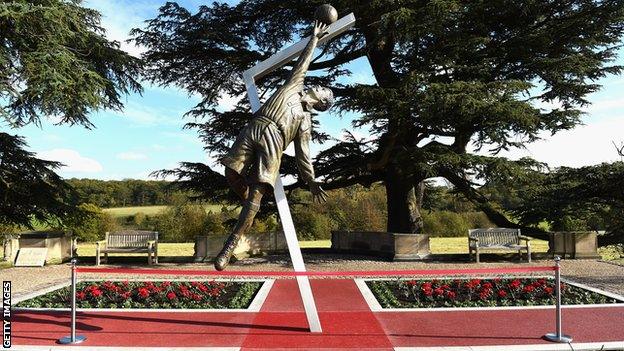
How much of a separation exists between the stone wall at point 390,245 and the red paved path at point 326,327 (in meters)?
7.00

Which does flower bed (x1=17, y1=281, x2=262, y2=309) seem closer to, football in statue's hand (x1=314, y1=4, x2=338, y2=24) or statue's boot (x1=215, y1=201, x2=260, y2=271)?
statue's boot (x1=215, y1=201, x2=260, y2=271)

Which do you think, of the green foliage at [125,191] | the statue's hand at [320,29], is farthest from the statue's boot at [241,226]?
the green foliage at [125,191]

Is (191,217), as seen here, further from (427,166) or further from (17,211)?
(427,166)

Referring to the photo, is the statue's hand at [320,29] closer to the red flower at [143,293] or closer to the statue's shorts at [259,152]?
the statue's shorts at [259,152]

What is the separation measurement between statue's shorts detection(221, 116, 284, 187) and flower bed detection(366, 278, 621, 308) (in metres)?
3.46

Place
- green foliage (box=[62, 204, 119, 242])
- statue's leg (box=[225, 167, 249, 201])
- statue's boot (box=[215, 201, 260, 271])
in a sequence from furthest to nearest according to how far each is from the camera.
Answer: green foliage (box=[62, 204, 119, 242]) → statue's leg (box=[225, 167, 249, 201]) → statue's boot (box=[215, 201, 260, 271])

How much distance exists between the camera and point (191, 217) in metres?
26.6

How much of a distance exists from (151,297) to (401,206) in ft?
35.4

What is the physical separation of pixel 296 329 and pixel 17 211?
12.7 metres

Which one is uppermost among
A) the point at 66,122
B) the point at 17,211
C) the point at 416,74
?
the point at 416,74

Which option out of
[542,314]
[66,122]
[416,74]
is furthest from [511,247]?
[66,122]

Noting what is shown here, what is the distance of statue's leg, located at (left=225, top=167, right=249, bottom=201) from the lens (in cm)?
643

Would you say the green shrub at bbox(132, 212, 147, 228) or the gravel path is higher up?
the green shrub at bbox(132, 212, 147, 228)

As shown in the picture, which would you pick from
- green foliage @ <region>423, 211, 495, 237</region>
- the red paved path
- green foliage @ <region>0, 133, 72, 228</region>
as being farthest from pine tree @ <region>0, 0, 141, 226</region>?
green foliage @ <region>423, 211, 495, 237</region>
